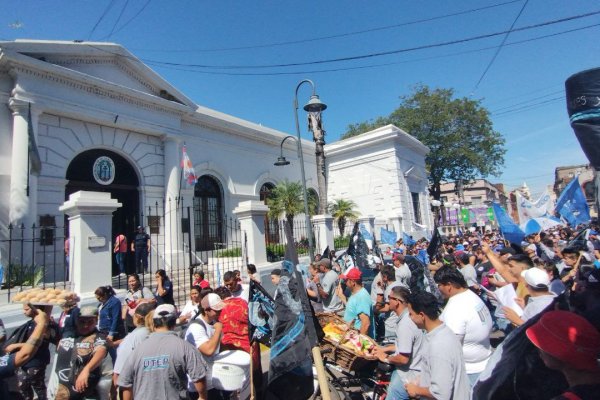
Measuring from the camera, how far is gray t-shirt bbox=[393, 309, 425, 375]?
3.02m

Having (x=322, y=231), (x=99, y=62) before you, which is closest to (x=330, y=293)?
(x=322, y=231)

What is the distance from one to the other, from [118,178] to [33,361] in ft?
31.2

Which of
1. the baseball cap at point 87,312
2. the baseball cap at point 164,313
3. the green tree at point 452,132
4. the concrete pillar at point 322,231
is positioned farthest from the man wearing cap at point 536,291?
the green tree at point 452,132

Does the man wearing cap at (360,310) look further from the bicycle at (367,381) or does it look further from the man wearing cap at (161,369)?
the man wearing cap at (161,369)

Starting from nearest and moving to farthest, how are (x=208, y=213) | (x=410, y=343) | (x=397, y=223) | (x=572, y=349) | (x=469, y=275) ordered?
1. (x=572, y=349)
2. (x=410, y=343)
3. (x=469, y=275)
4. (x=208, y=213)
5. (x=397, y=223)

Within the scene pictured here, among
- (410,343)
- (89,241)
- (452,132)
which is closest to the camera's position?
(410,343)

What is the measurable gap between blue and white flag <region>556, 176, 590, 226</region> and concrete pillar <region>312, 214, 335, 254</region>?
22.2ft

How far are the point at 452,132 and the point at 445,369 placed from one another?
33340 millimetres

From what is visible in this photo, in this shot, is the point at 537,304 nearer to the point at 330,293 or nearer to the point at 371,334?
the point at 371,334

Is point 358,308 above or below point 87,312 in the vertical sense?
below

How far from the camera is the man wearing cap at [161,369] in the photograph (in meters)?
2.89

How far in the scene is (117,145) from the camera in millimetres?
12180

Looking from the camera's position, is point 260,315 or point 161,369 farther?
point 260,315

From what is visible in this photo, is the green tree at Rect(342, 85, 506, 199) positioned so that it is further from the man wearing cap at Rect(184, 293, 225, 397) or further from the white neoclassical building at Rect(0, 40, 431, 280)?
the man wearing cap at Rect(184, 293, 225, 397)
